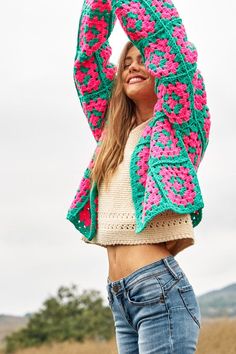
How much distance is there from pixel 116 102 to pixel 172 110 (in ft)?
1.37

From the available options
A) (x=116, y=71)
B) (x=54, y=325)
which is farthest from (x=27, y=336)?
(x=116, y=71)

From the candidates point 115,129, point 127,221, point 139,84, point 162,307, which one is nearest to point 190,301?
point 162,307

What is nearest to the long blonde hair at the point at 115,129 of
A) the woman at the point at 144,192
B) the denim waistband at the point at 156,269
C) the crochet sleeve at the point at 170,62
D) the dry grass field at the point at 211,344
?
the woman at the point at 144,192

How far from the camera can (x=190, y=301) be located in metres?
2.90

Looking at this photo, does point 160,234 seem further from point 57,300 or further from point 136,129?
point 57,300

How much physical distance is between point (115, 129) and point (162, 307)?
0.86 meters

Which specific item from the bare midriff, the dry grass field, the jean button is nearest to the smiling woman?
the bare midriff

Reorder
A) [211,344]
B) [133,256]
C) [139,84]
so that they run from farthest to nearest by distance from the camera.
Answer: [211,344] < [139,84] < [133,256]

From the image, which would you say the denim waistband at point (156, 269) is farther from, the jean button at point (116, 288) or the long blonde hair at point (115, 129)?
the long blonde hair at point (115, 129)

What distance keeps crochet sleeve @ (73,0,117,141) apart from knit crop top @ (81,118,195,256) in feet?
1.04

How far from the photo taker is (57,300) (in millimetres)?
13219

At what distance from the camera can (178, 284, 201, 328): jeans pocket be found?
2879mm

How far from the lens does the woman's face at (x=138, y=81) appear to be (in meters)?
3.21

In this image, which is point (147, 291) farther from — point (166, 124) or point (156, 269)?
point (166, 124)
